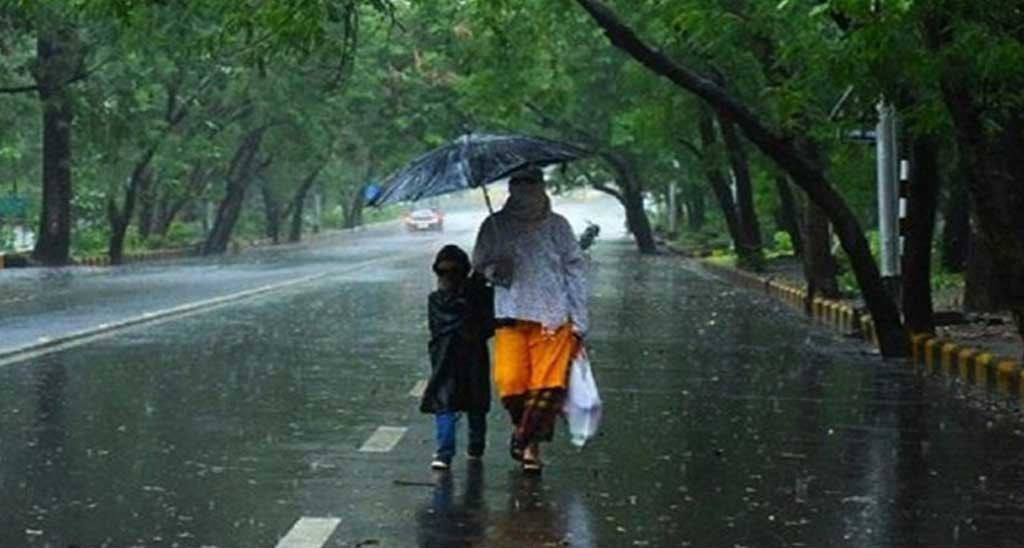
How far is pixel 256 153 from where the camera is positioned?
64.4 metres

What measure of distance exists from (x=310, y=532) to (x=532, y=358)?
232cm

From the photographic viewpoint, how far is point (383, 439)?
11453 mm

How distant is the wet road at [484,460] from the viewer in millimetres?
8391

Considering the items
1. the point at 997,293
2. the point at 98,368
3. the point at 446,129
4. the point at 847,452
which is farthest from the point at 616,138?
the point at 847,452

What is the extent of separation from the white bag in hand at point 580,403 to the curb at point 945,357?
5.35 meters

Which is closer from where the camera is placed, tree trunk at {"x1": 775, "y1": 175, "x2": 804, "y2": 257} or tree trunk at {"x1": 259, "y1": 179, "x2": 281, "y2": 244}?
tree trunk at {"x1": 775, "y1": 175, "x2": 804, "y2": 257}

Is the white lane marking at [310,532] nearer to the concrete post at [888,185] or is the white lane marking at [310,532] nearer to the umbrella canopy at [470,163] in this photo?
the umbrella canopy at [470,163]

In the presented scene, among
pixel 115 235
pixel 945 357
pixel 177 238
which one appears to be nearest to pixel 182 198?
pixel 177 238

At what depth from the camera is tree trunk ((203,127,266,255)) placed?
2423 inches

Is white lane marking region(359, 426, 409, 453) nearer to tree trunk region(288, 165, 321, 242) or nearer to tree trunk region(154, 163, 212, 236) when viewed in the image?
tree trunk region(154, 163, 212, 236)

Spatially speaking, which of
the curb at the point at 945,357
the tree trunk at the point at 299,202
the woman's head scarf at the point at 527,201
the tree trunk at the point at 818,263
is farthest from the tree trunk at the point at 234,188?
the woman's head scarf at the point at 527,201

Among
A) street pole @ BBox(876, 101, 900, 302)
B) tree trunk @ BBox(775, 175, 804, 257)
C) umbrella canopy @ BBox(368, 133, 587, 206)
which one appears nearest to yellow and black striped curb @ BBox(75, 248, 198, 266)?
tree trunk @ BBox(775, 175, 804, 257)

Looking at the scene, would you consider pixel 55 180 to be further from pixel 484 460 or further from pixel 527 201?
pixel 527 201

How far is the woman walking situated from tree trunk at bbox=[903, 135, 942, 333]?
897 centimetres
